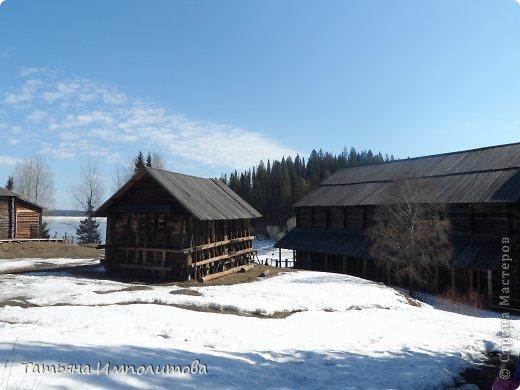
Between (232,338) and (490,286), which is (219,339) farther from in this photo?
(490,286)

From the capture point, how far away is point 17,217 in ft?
122

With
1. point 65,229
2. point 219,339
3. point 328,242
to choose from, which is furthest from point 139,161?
point 65,229

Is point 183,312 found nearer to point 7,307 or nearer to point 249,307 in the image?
point 249,307

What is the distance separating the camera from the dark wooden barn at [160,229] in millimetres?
20750

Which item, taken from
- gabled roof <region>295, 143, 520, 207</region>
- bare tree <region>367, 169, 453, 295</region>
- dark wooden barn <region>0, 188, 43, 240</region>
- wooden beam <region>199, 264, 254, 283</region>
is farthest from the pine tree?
bare tree <region>367, 169, 453, 295</region>

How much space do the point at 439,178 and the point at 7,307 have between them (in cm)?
3252

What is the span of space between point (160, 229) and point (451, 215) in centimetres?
2236

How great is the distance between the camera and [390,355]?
31.9ft

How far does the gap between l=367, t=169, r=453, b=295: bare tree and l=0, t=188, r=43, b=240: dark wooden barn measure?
33.4 meters

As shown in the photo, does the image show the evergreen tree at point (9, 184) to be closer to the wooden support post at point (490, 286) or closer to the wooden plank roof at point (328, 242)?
the wooden plank roof at point (328, 242)

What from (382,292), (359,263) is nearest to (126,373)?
(382,292)

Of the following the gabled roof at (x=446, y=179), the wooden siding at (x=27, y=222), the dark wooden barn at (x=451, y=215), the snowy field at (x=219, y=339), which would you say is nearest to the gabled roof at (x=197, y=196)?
the snowy field at (x=219, y=339)

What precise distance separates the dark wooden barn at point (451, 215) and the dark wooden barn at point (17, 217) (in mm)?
26194

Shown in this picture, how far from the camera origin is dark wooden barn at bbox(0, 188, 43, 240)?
3528cm
